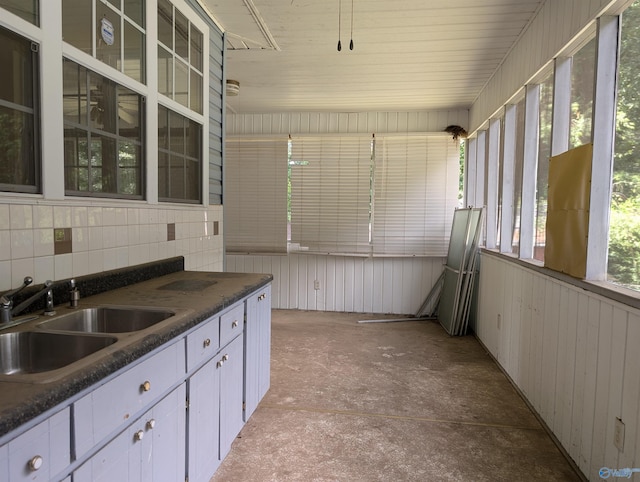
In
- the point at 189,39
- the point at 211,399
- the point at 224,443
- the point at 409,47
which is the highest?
the point at 409,47

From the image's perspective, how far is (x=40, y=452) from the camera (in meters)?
0.97

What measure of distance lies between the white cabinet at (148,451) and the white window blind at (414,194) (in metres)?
4.60

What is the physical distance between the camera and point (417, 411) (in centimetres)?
307

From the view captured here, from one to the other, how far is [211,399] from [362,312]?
172 inches

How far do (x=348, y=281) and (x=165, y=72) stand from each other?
13.4 ft

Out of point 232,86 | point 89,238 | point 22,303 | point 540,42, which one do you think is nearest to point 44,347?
point 22,303

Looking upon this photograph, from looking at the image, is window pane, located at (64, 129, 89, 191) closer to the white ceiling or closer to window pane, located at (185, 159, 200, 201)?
window pane, located at (185, 159, 200, 201)

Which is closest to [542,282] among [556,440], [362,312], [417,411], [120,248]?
[556,440]

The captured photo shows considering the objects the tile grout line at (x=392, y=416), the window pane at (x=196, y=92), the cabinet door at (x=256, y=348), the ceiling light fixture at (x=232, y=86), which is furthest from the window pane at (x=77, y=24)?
the ceiling light fixture at (x=232, y=86)

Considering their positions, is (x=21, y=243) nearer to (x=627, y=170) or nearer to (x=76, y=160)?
(x=76, y=160)

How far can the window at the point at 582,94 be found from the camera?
8.04 feet

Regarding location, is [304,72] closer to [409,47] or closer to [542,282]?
[409,47]

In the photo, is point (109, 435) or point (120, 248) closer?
point (109, 435)

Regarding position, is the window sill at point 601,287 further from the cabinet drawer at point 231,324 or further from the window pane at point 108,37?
the window pane at point 108,37
